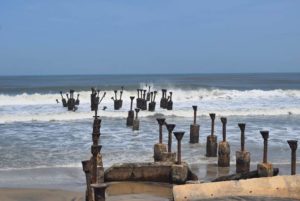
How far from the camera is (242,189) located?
787 cm

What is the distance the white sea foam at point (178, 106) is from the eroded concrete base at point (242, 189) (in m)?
19.3

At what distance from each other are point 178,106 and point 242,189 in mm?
28747

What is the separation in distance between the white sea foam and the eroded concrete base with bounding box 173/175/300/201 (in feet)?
63.4

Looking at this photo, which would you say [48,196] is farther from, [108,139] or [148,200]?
[108,139]

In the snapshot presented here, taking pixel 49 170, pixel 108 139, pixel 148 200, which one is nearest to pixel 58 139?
pixel 108 139

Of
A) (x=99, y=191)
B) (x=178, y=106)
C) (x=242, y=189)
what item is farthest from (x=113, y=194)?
(x=178, y=106)

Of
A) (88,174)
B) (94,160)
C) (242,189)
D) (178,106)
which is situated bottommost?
(178,106)

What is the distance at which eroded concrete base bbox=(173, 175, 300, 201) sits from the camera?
25.6 ft

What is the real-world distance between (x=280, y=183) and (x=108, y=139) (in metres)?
10.5

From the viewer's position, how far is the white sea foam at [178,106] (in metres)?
28.4

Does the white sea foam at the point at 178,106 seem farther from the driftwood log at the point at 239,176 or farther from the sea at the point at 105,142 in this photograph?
the driftwood log at the point at 239,176

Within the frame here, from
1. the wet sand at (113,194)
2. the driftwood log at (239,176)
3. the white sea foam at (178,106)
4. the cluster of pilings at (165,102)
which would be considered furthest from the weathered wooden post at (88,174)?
the cluster of pilings at (165,102)

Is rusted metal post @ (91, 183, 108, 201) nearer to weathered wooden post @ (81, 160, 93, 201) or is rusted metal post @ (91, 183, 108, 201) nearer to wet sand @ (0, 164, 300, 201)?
weathered wooden post @ (81, 160, 93, 201)

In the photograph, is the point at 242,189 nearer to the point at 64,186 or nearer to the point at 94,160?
the point at 94,160
